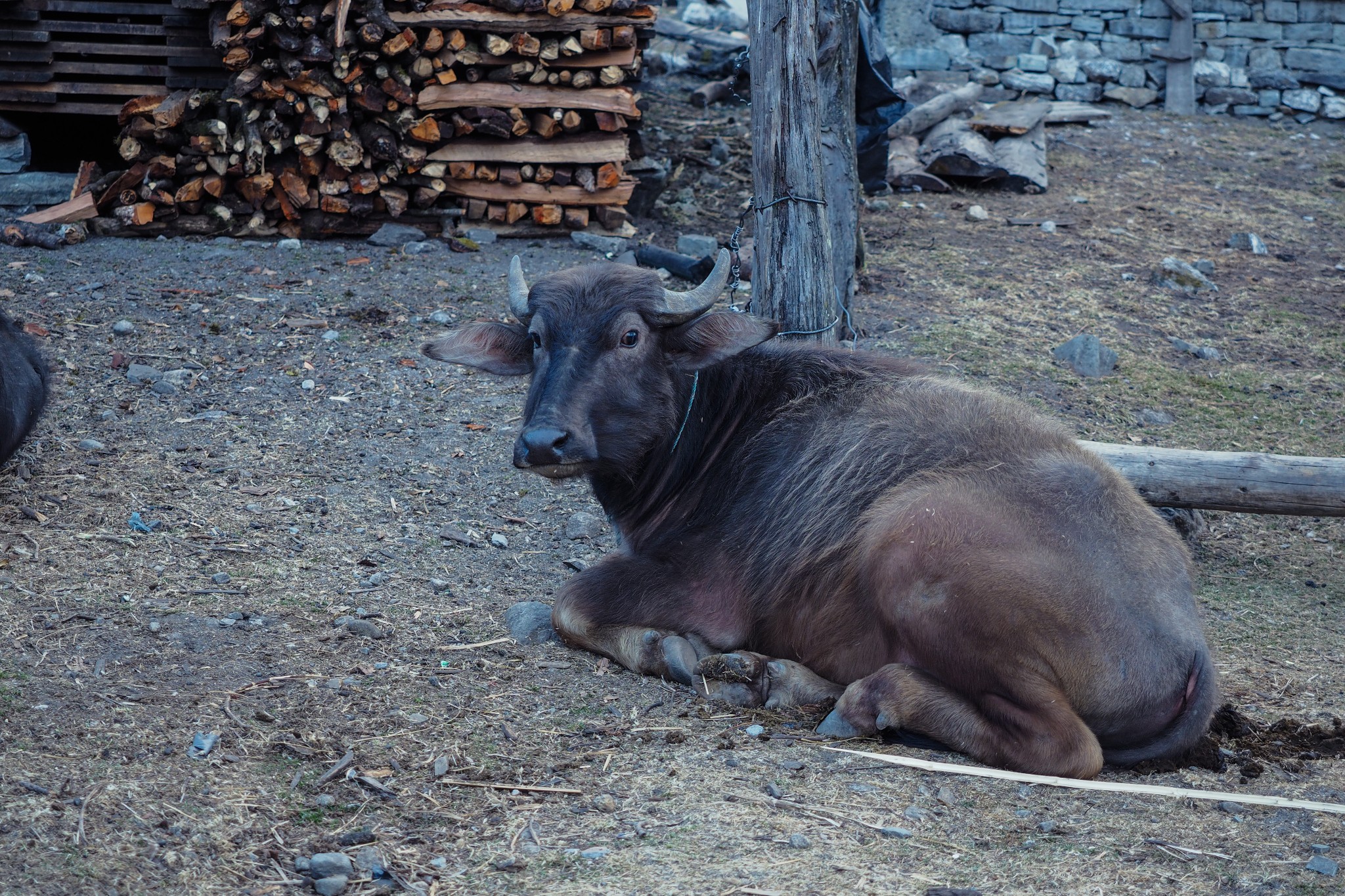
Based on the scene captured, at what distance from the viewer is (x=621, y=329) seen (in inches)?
188

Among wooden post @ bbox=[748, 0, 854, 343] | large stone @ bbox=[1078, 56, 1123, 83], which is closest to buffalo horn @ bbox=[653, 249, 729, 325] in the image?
wooden post @ bbox=[748, 0, 854, 343]

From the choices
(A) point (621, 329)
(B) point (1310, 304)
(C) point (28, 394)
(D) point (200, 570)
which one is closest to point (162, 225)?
(C) point (28, 394)

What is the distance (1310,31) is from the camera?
16375mm

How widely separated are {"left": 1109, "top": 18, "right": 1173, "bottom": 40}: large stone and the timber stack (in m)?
9.80

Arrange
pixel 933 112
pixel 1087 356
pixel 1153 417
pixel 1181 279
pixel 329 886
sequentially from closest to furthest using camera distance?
pixel 329 886
pixel 1153 417
pixel 1087 356
pixel 1181 279
pixel 933 112

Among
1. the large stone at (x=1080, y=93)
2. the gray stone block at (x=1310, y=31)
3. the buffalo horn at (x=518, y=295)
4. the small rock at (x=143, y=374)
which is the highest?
the gray stone block at (x=1310, y=31)

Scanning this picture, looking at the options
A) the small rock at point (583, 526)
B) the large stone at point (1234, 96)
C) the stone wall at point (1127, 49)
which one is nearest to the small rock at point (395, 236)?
the small rock at point (583, 526)

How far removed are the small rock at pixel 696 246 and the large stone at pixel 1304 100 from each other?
11114 millimetres

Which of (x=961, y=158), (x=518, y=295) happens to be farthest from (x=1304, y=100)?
(x=518, y=295)

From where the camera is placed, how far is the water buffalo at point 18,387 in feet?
18.0

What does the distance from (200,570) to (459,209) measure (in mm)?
5244

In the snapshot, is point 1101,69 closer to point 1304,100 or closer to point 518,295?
point 1304,100

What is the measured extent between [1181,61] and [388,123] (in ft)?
39.1

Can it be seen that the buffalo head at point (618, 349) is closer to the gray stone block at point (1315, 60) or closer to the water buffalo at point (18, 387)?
the water buffalo at point (18, 387)
